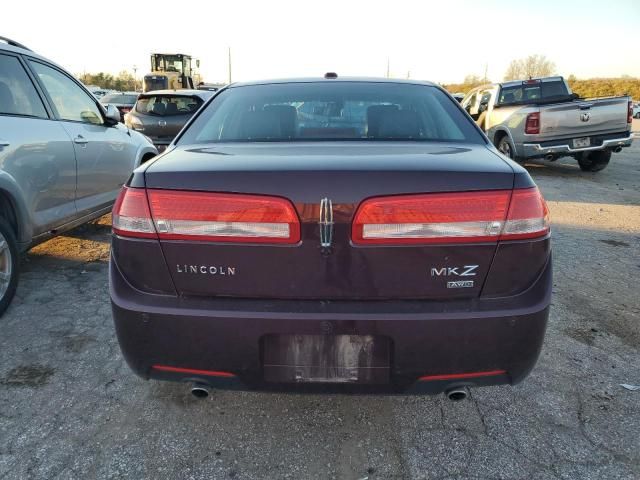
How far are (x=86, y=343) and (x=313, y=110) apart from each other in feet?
6.33

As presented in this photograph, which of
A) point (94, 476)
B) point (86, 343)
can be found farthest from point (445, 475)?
point (86, 343)

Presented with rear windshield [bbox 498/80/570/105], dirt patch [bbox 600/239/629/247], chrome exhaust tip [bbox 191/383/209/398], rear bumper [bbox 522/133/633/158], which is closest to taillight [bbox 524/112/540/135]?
rear bumper [bbox 522/133/633/158]

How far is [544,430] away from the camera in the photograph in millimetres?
2236

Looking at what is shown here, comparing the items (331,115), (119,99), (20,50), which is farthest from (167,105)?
(119,99)

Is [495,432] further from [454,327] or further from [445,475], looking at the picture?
[454,327]

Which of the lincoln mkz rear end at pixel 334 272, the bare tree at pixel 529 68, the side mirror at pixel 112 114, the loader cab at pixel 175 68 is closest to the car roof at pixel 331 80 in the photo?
the lincoln mkz rear end at pixel 334 272

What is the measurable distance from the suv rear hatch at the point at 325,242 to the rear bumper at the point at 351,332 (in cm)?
6

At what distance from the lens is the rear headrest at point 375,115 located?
249cm

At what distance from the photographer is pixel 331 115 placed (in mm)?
2836

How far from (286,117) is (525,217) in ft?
4.36

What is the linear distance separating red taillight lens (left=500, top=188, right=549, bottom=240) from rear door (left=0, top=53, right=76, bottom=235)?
3147 mm

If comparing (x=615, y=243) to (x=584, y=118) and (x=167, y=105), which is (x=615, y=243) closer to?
(x=584, y=118)

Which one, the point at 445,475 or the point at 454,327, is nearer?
the point at 454,327

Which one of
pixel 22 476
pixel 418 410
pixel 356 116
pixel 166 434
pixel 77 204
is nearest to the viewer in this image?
pixel 22 476
